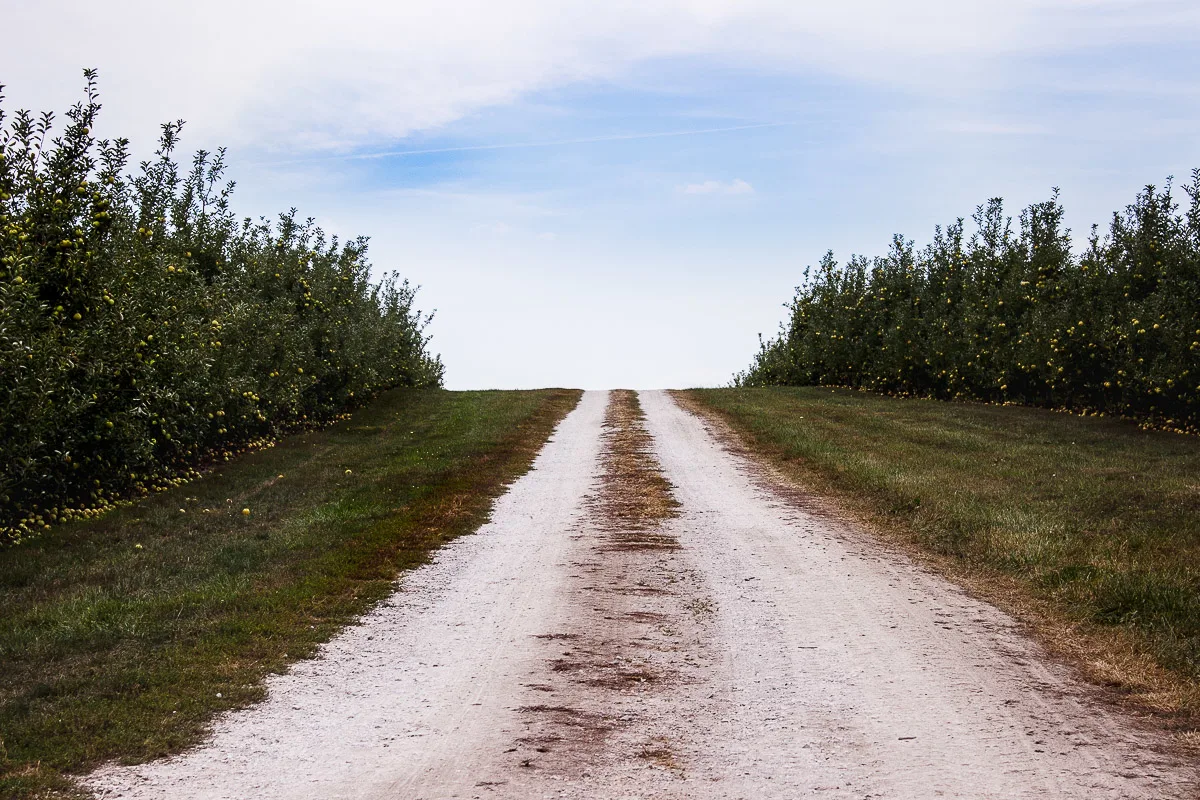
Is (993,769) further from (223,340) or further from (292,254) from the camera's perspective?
(292,254)

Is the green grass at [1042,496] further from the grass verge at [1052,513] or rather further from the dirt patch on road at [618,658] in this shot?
the dirt patch on road at [618,658]

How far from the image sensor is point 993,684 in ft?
19.3

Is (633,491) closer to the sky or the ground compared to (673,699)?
closer to the sky

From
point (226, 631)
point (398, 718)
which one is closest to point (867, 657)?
point (398, 718)

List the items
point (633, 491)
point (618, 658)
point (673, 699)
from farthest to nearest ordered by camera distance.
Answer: point (633, 491) < point (618, 658) < point (673, 699)

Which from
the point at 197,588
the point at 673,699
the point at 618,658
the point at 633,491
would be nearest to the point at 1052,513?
the point at 633,491

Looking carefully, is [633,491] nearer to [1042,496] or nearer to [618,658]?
[1042,496]

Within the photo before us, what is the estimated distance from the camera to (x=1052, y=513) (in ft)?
36.4

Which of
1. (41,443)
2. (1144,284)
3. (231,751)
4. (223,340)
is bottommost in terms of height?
(231,751)

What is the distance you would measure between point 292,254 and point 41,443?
1225 cm

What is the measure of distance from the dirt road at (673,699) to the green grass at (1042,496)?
3.26ft

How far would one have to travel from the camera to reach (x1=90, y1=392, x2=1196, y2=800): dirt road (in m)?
4.55

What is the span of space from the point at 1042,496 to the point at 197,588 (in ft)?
32.6

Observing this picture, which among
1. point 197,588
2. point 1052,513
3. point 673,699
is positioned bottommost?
point 673,699
